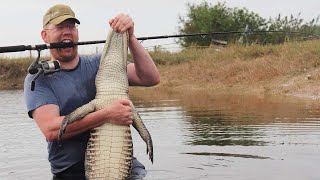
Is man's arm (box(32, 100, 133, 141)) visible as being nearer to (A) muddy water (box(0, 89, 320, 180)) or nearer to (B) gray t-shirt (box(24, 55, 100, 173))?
(B) gray t-shirt (box(24, 55, 100, 173))

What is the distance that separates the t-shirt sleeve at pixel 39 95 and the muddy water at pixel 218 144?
2.00m

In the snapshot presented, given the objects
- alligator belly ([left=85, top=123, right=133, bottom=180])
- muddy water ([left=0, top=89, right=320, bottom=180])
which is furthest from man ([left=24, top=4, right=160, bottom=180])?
muddy water ([left=0, top=89, right=320, bottom=180])

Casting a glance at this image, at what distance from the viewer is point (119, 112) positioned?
4.66 metres

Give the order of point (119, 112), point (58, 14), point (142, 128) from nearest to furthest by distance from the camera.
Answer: point (119, 112) → point (142, 128) → point (58, 14)

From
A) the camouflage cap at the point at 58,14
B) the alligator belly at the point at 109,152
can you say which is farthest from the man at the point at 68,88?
the alligator belly at the point at 109,152

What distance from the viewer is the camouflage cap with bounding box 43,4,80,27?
511 cm

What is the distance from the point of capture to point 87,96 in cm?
536

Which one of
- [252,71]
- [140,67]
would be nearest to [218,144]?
[140,67]

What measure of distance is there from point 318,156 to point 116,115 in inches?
147

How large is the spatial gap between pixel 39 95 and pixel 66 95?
0.28m

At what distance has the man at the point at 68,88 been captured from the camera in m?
4.92

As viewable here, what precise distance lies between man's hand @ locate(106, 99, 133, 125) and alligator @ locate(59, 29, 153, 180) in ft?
0.21

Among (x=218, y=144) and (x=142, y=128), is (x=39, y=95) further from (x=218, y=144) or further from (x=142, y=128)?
(x=218, y=144)

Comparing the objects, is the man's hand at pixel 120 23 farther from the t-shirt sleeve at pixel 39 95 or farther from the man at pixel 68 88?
the t-shirt sleeve at pixel 39 95
